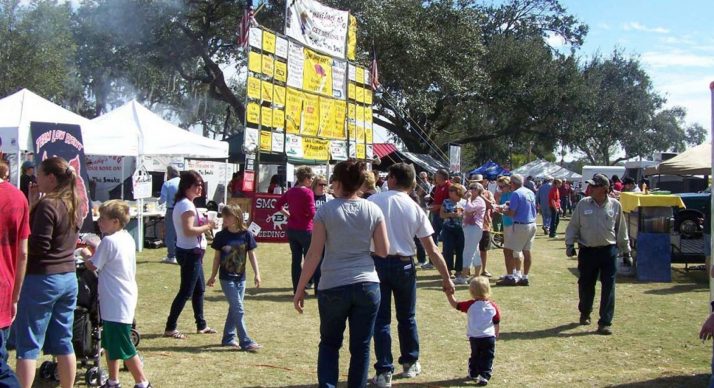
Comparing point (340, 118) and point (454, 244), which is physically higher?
point (340, 118)

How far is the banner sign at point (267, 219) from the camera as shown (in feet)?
55.0

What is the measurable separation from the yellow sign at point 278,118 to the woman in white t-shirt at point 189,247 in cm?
877

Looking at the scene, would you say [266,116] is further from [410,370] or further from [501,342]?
[410,370]

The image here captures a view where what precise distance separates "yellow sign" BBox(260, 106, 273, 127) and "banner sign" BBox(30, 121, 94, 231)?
274 inches

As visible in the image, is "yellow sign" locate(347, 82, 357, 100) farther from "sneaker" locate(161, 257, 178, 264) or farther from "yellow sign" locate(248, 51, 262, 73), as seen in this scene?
"sneaker" locate(161, 257, 178, 264)

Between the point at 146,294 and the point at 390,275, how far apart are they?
5.34 metres

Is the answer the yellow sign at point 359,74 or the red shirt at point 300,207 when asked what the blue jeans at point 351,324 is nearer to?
the red shirt at point 300,207

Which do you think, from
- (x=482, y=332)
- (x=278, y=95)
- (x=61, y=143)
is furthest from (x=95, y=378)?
(x=278, y=95)

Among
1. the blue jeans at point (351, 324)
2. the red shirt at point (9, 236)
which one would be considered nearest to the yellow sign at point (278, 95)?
the blue jeans at point (351, 324)

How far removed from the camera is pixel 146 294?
32.7 feet

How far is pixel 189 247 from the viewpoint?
723 cm

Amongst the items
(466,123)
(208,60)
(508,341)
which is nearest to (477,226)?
(508,341)

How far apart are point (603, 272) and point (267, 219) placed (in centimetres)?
999

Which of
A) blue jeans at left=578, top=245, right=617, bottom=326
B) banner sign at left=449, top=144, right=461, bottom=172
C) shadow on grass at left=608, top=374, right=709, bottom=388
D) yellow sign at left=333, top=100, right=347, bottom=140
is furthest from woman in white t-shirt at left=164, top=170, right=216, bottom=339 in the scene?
banner sign at left=449, top=144, right=461, bottom=172
